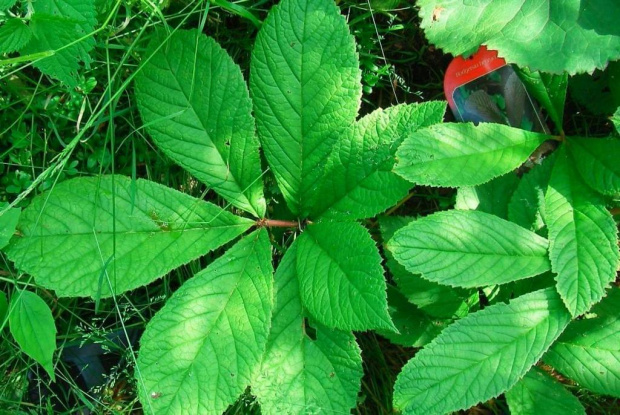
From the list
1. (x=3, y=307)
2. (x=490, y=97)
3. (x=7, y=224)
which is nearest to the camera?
(x=7, y=224)

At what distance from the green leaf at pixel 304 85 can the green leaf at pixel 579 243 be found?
0.56m

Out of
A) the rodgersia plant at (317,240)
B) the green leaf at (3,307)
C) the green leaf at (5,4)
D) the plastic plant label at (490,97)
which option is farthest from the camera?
the plastic plant label at (490,97)

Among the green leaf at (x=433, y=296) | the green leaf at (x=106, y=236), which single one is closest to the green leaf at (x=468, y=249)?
the green leaf at (x=433, y=296)

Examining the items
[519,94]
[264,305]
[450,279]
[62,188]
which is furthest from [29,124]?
[519,94]

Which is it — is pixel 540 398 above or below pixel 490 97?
below

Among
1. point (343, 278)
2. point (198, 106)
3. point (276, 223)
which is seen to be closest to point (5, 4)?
point (198, 106)

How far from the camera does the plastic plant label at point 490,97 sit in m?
1.70

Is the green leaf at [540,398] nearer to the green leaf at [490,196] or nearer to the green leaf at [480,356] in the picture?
the green leaf at [480,356]

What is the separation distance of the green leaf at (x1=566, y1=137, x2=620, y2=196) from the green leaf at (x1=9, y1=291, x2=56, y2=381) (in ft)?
4.49

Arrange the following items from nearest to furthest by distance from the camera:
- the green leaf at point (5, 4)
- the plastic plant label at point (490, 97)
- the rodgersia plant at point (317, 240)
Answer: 1. the green leaf at point (5, 4)
2. the rodgersia plant at point (317, 240)
3. the plastic plant label at point (490, 97)

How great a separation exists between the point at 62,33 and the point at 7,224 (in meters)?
0.47

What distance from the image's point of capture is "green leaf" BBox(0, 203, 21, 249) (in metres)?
1.43

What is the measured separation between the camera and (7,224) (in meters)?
1.45

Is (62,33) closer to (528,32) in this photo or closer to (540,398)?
(528,32)
